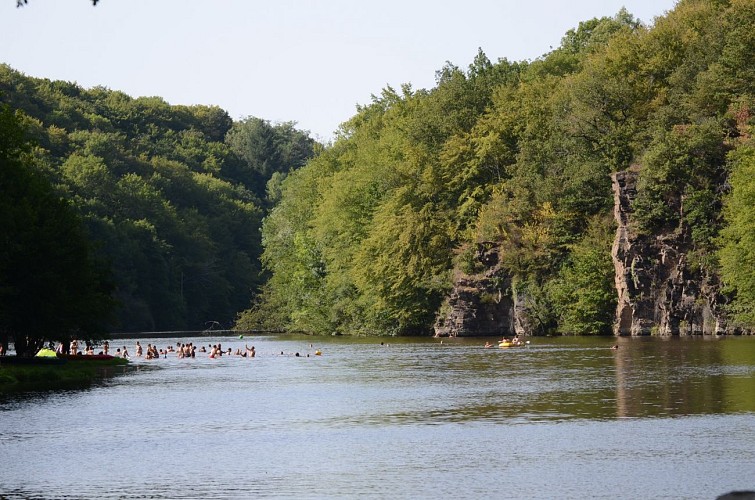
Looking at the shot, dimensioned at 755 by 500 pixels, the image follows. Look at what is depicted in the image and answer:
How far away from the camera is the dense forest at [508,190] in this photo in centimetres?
9312

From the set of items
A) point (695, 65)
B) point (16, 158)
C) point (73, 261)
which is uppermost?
point (695, 65)

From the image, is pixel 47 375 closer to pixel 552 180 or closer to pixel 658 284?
pixel 658 284

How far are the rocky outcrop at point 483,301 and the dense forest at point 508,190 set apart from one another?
69 centimetres

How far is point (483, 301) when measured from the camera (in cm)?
11025

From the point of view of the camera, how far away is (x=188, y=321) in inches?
6604

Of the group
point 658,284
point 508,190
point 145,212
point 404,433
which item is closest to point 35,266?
point 404,433

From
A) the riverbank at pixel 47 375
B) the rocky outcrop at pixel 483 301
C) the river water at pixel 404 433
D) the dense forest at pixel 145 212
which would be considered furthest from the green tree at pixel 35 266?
the dense forest at pixel 145 212

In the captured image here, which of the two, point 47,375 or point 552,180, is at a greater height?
point 552,180

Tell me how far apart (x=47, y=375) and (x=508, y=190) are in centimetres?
5480

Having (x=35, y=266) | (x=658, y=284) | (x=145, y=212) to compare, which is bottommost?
(x=658, y=284)

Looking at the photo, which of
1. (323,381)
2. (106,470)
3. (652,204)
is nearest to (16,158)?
(323,381)

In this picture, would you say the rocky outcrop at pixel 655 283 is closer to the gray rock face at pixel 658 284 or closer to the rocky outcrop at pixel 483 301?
the gray rock face at pixel 658 284

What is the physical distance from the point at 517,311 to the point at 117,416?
215 feet

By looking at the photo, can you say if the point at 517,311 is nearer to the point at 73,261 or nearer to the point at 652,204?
the point at 652,204
